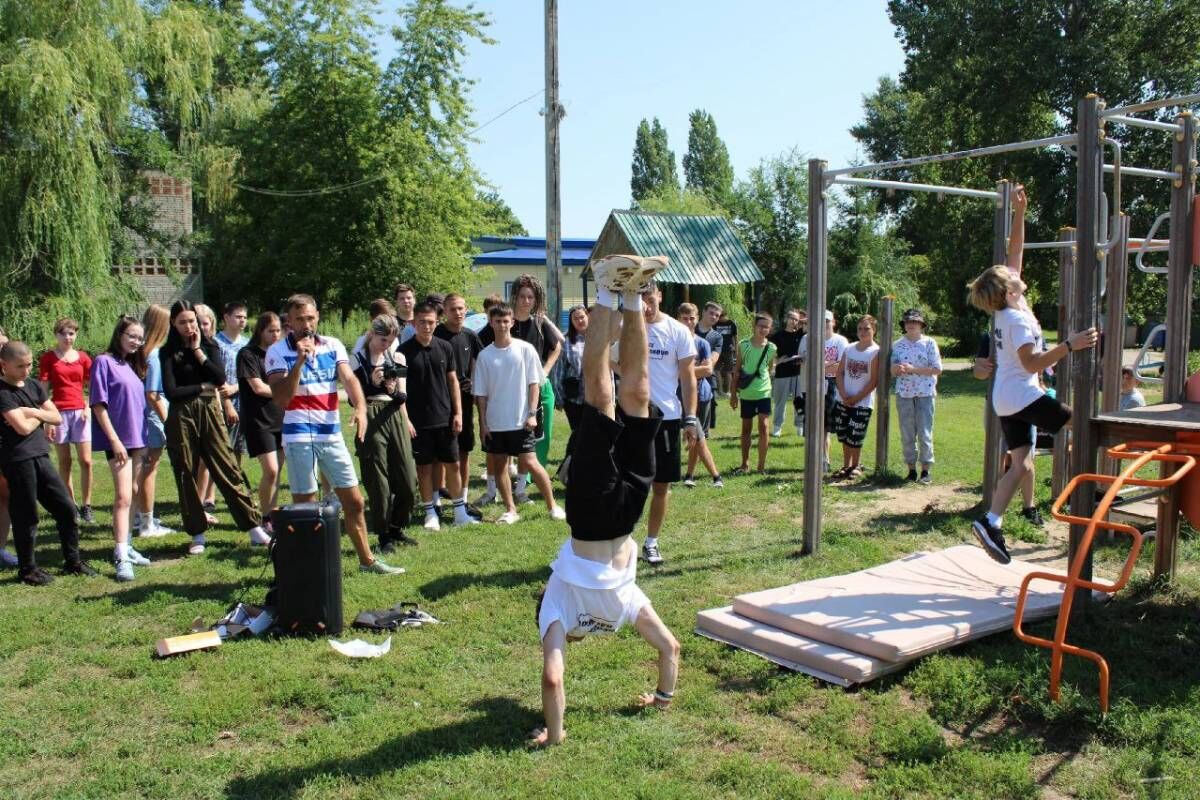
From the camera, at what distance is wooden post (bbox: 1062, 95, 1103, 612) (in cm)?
542

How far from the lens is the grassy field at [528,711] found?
4.02 m

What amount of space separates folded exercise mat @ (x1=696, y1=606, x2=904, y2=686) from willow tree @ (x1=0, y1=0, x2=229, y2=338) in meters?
16.5

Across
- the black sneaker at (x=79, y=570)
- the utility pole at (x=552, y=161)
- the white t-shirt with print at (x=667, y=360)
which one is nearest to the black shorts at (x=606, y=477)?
the white t-shirt with print at (x=667, y=360)

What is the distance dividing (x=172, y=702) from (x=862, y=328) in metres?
8.45

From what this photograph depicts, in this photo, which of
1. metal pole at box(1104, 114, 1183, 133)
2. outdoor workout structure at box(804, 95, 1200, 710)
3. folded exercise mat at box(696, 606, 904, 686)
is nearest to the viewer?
outdoor workout structure at box(804, 95, 1200, 710)

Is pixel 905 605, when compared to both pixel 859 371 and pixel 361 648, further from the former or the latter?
pixel 859 371

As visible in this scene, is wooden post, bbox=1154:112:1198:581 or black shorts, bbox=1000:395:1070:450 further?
wooden post, bbox=1154:112:1198:581

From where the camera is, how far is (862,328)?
36.2 ft

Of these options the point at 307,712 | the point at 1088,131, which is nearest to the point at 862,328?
the point at 1088,131

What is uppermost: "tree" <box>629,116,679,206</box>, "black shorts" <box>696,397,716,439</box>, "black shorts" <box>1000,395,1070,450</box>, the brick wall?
"tree" <box>629,116,679,206</box>

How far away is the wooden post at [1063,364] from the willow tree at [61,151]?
17.3 meters

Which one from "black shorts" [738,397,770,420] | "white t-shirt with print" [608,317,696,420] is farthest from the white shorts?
"black shorts" [738,397,770,420]

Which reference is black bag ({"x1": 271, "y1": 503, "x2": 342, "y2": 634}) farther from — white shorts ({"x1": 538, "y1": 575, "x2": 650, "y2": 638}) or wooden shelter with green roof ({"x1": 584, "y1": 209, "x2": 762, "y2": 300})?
wooden shelter with green roof ({"x1": 584, "y1": 209, "x2": 762, "y2": 300})

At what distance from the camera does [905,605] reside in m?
5.66
